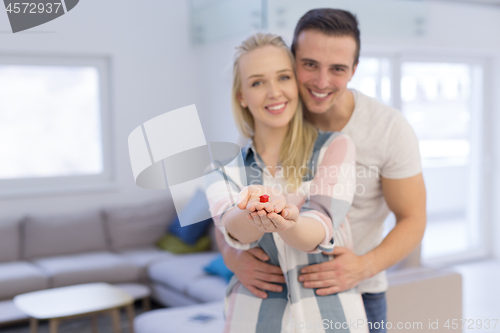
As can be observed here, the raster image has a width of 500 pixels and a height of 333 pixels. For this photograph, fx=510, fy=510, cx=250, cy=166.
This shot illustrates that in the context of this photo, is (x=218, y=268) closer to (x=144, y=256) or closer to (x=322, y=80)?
(x=144, y=256)

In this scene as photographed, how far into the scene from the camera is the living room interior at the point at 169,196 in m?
2.14

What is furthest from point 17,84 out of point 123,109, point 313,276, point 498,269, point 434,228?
point 498,269

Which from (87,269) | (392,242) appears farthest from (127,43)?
(87,269)

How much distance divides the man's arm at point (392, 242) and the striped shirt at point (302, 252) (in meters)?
0.03

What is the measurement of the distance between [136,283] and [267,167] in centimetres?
257

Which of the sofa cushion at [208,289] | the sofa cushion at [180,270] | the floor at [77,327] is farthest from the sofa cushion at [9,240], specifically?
the sofa cushion at [208,289]

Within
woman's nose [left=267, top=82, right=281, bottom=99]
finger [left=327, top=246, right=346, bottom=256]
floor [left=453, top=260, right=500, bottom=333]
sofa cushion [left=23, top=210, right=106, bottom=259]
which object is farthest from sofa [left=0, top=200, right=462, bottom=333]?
woman's nose [left=267, top=82, right=281, bottom=99]

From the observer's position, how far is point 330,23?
116 cm

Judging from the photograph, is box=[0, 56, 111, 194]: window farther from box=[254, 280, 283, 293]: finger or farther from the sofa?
box=[254, 280, 283, 293]: finger

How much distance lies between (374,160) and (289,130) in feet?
0.85

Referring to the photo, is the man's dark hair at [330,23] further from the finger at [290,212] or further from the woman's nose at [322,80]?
the finger at [290,212]

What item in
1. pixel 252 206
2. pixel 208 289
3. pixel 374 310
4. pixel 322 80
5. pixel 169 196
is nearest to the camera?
pixel 252 206

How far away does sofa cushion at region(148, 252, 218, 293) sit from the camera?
3004 mm

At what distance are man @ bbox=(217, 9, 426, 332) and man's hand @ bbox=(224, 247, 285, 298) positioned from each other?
0.04 meters
